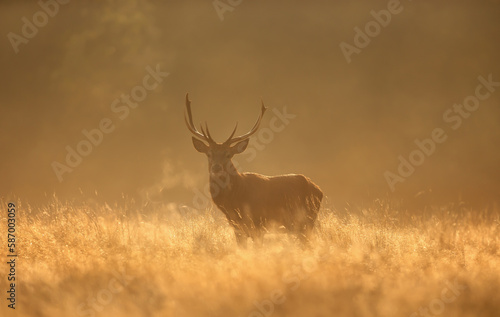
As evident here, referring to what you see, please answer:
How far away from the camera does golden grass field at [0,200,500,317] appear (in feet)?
14.1

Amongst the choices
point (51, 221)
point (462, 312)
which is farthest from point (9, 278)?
point (462, 312)

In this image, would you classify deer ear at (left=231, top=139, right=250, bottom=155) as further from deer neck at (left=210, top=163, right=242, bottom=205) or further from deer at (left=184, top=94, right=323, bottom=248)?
deer neck at (left=210, top=163, right=242, bottom=205)

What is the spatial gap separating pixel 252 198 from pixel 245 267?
2.99m

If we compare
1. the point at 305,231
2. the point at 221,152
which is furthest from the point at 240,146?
the point at 305,231

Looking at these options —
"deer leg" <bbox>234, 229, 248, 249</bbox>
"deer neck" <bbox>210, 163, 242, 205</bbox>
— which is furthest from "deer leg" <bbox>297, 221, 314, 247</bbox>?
"deer neck" <bbox>210, 163, 242, 205</bbox>

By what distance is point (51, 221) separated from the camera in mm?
7645

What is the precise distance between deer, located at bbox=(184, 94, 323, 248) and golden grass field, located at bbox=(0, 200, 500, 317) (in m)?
0.29

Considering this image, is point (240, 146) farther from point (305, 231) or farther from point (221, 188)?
point (305, 231)

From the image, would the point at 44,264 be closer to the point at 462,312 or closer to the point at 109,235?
the point at 109,235

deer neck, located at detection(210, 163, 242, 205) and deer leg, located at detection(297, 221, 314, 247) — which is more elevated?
deer neck, located at detection(210, 163, 242, 205)

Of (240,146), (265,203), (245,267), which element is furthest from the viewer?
(240,146)

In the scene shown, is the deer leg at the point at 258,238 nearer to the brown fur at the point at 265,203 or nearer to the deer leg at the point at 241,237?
the brown fur at the point at 265,203

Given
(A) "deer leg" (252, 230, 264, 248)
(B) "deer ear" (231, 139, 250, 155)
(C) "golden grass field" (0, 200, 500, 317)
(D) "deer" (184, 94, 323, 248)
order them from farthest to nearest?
(B) "deer ear" (231, 139, 250, 155)
(D) "deer" (184, 94, 323, 248)
(A) "deer leg" (252, 230, 264, 248)
(C) "golden grass field" (0, 200, 500, 317)

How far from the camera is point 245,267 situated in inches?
202
